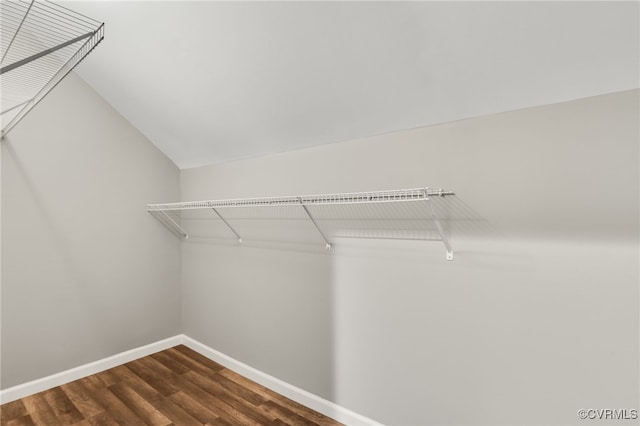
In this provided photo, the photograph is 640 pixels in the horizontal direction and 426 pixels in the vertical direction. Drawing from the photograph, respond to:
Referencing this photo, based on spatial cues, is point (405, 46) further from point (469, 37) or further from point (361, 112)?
point (361, 112)

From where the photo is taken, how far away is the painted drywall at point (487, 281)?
111 centimetres

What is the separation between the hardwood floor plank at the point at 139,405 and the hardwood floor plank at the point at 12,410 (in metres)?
0.44

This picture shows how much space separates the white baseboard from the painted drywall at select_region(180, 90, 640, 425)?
63mm

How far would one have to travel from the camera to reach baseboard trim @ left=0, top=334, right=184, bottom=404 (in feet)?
6.81

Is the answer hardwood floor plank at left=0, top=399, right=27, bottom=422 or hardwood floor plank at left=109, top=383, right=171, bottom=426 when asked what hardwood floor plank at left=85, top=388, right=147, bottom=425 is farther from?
hardwood floor plank at left=0, top=399, right=27, bottom=422

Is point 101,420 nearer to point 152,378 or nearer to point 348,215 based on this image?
point 152,378

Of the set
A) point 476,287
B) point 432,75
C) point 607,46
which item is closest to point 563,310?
point 476,287

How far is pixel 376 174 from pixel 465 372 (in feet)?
3.13

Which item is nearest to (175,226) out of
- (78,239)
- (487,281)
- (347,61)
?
(78,239)

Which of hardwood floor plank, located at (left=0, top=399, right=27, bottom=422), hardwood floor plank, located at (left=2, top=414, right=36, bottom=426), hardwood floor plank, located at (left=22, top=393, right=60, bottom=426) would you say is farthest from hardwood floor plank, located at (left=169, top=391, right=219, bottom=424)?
hardwood floor plank, located at (left=0, top=399, right=27, bottom=422)

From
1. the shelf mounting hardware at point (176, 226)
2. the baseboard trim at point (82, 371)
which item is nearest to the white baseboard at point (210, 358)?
the baseboard trim at point (82, 371)

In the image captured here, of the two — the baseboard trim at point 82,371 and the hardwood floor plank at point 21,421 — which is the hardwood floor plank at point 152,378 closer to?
the baseboard trim at point 82,371

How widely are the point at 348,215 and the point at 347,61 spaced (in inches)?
29.7

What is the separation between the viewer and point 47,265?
7.26ft
